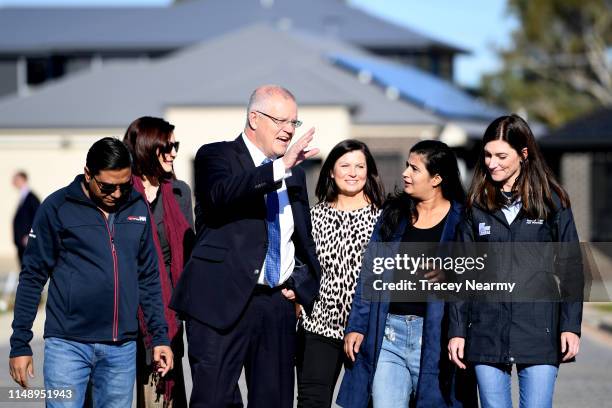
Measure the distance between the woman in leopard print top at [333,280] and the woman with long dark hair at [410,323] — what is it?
0.32 m

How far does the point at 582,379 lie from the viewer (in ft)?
39.2

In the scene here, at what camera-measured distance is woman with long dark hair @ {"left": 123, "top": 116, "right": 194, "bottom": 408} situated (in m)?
7.01

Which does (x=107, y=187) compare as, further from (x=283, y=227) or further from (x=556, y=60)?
(x=556, y=60)

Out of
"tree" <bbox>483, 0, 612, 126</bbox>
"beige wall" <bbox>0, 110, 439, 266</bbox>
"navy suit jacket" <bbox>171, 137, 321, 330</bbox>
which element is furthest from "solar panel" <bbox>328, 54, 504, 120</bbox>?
"navy suit jacket" <bbox>171, 137, 321, 330</bbox>

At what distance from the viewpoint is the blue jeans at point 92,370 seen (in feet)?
19.3

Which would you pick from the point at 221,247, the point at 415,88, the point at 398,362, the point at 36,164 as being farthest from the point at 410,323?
the point at 415,88

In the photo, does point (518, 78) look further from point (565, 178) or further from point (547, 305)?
point (547, 305)

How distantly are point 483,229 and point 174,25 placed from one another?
164ft

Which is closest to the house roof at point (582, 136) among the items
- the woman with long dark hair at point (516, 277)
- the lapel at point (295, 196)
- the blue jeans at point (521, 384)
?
the lapel at point (295, 196)

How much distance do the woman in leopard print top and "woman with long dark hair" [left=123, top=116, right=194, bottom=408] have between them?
2.46 feet

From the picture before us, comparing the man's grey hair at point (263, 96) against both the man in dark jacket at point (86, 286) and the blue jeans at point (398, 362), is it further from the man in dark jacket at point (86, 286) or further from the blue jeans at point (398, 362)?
the blue jeans at point (398, 362)

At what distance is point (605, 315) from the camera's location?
739 inches

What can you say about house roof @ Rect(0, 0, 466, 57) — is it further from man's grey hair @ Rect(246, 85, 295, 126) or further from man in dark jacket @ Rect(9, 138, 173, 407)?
man in dark jacket @ Rect(9, 138, 173, 407)

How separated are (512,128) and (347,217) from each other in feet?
4.73
